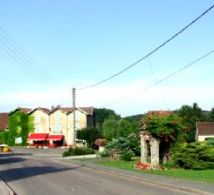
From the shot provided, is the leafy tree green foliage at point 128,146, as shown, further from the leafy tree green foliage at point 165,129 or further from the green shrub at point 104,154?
the leafy tree green foliage at point 165,129

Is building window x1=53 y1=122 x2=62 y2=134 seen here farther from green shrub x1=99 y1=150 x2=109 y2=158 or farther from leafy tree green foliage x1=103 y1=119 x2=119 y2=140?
green shrub x1=99 y1=150 x2=109 y2=158

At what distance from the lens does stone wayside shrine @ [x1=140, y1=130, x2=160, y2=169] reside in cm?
3841

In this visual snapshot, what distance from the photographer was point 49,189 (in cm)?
2331

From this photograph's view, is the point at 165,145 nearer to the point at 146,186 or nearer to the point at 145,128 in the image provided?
the point at 145,128

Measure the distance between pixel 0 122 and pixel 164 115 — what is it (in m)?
99.7

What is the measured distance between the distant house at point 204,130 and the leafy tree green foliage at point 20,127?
119ft

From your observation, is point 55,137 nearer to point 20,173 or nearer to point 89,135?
point 89,135

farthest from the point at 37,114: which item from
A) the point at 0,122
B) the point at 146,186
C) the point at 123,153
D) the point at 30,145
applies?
the point at 146,186

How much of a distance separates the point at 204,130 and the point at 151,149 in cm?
6244

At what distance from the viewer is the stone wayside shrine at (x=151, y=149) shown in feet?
126

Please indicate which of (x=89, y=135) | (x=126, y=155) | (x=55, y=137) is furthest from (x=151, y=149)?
(x=55, y=137)

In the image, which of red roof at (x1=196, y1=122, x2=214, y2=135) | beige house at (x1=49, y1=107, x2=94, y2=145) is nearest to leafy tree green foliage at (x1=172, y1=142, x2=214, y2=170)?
red roof at (x1=196, y1=122, x2=214, y2=135)

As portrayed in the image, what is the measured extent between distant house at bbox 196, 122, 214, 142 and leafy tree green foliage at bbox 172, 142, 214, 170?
6028 cm

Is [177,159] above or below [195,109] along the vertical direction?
below
